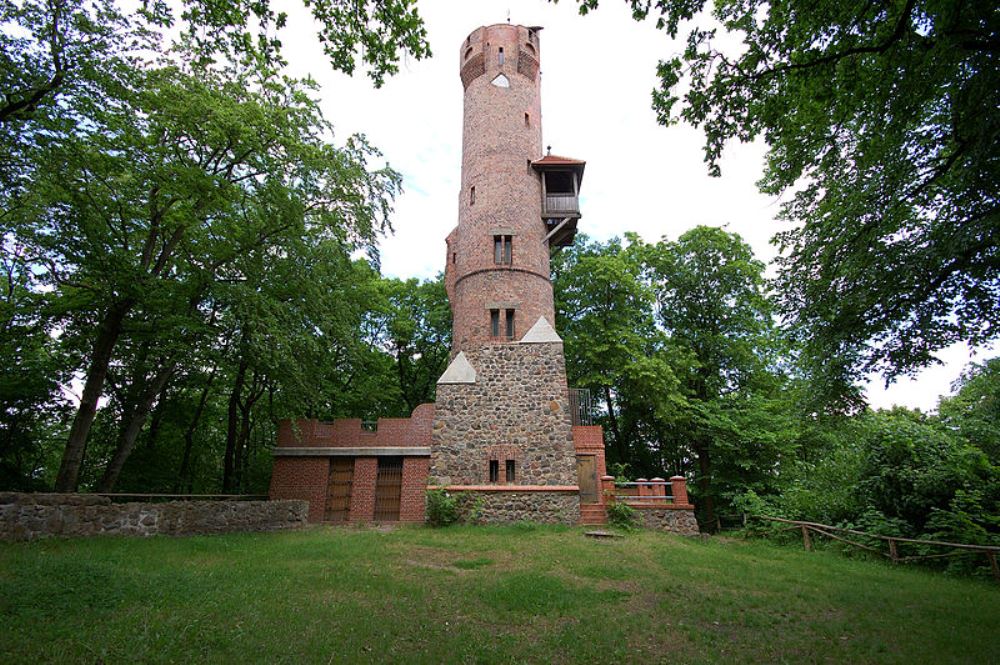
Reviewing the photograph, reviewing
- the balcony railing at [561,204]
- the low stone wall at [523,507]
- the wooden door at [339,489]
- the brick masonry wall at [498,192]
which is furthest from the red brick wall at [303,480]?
the balcony railing at [561,204]

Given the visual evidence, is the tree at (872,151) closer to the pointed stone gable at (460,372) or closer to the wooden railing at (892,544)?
the wooden railing at (892,544)

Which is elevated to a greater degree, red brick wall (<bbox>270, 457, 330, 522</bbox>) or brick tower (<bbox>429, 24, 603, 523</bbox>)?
brick tower (<bbox>429, 24, 603, 523</bbox>)

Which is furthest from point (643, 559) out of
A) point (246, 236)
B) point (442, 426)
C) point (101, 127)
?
point (101, 127)

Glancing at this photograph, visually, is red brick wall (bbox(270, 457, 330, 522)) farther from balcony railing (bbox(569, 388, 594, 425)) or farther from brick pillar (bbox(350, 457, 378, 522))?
balcony railing (bbox(569, 388, 594, 425))

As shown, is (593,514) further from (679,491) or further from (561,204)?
(561,204)

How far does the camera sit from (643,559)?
916 cm

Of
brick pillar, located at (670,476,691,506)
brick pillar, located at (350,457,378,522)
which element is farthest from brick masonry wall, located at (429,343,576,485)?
brick pillar, located at (350,457,378,522)

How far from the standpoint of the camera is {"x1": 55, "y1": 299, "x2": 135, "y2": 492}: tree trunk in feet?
35.5

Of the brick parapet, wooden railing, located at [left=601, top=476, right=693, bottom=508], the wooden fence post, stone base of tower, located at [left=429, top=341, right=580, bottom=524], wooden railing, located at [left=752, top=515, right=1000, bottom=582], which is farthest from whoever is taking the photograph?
the brick parapet

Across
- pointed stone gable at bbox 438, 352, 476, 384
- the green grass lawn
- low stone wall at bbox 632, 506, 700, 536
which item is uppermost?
pointed stone gable at bbox 438, 352, 476, 384

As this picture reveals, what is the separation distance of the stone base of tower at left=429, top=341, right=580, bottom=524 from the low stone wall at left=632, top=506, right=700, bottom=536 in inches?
72.6

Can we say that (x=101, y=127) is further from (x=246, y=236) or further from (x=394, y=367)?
(x=394, y=367)

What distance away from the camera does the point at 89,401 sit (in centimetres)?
1104

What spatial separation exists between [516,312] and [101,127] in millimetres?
11401
